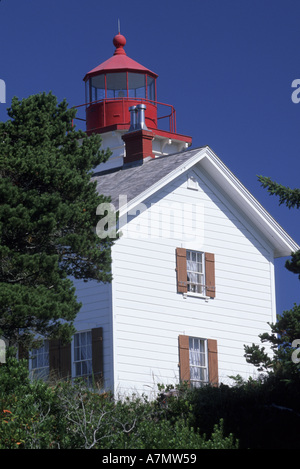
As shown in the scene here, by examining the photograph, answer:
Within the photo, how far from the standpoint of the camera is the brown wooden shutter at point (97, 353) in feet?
73.9

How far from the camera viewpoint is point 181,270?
24.6m

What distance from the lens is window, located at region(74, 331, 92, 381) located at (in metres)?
23.1

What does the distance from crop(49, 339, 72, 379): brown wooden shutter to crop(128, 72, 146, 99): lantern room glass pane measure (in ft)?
55.8

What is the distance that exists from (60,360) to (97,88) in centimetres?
1740

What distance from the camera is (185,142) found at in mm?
38156

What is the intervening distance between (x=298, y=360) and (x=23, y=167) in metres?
6.50

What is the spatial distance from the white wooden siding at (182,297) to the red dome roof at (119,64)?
13.6m

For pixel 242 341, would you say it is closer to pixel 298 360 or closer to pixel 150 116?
pixel 298 360

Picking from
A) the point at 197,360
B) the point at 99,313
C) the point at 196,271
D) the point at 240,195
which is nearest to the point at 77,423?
the point at 99,313

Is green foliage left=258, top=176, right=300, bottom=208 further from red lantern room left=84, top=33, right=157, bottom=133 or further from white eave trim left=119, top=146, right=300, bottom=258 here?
red lantern room left=84, top=33, right=157, bottom=133

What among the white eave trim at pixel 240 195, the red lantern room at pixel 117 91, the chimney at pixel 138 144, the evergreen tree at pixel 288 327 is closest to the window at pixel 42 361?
the white eave trim at pixel 240 195

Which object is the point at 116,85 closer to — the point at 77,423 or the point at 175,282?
the point at 175,282

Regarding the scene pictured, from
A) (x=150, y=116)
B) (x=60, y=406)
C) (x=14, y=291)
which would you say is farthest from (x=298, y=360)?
(x=150, y=116)

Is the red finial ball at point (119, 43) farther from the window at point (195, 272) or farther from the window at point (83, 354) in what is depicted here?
the window at point (83, 354)
